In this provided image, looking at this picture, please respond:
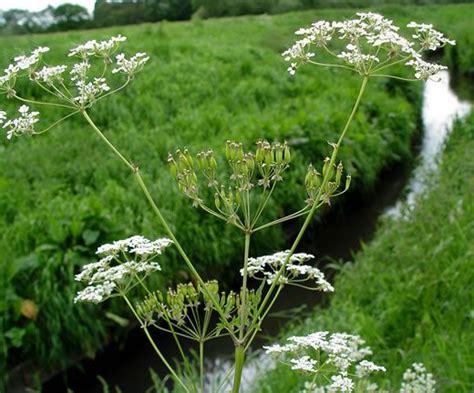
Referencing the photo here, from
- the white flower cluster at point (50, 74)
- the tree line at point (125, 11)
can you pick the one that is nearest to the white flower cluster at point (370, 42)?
the white flower cluster at point (50, 74)

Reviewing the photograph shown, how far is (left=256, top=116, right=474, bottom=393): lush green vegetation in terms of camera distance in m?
3.99

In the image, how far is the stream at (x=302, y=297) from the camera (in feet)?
17.7

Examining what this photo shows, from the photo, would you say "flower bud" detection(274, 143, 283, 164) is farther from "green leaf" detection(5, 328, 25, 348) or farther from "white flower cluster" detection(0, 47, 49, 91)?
"green leaf" detection(5, 328, 25, 348)

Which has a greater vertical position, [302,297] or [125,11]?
[125,11]

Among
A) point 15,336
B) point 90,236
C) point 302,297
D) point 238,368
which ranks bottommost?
point 302,297

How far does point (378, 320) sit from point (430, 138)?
764 cm

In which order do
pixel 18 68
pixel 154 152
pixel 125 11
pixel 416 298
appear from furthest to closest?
pixel 125 11 < pixel 154 152 < pixel 416 298 < pixel 18 68

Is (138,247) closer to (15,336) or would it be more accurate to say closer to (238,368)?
(238,368)

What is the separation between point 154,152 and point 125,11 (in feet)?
15.5

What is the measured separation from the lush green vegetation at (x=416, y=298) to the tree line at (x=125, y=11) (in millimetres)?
4929

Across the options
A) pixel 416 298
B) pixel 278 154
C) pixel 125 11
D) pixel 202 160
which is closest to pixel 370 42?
pixel 278 154

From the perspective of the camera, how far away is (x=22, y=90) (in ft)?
30.1

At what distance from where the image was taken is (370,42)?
1.31 m

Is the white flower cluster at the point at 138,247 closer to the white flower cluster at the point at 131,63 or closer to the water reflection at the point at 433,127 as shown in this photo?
the white flower cluster at the point at 131,63
